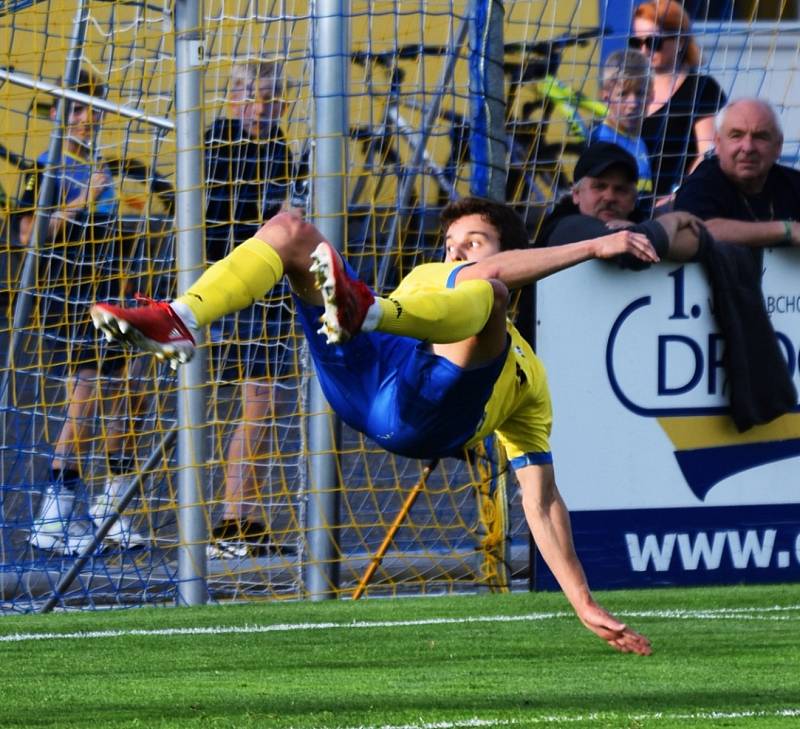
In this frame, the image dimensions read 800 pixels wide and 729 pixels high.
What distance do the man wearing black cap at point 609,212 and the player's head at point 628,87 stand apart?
1.05m

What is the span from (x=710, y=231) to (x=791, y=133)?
7.06 ft

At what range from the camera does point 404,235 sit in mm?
8289

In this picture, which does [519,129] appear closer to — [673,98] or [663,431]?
[673,98]

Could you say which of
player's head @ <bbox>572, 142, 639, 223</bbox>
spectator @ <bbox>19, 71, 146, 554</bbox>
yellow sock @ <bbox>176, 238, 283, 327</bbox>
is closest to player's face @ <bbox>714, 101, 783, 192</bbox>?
player's head @ <bbox>572, 142, 639, 223</bbox>

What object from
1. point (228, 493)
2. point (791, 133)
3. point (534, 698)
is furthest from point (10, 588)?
point (791, 133)

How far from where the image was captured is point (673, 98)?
899 cm

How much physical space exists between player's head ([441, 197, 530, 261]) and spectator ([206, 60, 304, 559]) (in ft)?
6.82

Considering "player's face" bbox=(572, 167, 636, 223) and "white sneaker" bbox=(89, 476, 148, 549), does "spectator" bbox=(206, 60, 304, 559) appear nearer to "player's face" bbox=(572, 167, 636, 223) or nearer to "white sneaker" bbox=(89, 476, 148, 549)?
"white sneaker" bbox=(89, 476, 148, 549)

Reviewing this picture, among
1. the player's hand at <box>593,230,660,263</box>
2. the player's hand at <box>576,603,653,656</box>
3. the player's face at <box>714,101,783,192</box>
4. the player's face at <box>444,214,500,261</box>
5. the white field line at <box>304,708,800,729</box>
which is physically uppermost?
the player's face at <box>714,101,783,192</box>

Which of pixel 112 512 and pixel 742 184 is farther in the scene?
pixel 742 184

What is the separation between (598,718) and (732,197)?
4.54 metres

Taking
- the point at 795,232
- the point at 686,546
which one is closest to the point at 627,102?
the point at 795,232

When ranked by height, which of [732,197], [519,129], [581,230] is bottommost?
[581,230]

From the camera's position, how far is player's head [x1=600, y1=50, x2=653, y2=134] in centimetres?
895
